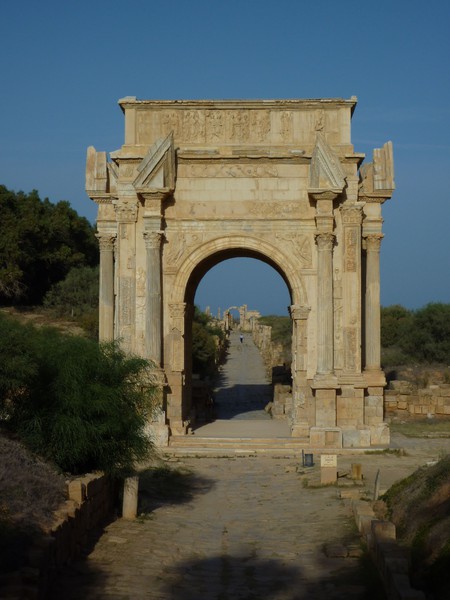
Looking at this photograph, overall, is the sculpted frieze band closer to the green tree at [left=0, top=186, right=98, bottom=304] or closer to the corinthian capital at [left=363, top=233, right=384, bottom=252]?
the corinthian capital at [left=363, top=233, right=384, bottom=252]

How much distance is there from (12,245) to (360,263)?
71.8 ft

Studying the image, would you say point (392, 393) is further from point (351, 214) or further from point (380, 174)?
point (351, 214)

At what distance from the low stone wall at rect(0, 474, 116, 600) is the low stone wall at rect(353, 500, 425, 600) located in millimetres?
2825

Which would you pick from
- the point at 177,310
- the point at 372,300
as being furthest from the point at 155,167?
the point at 372,300

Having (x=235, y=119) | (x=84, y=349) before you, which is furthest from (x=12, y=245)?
(x=84, y=349)

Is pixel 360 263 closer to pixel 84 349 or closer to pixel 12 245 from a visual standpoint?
pixel 84 349

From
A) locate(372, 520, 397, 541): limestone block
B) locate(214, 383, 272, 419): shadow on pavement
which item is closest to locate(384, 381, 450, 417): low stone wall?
locate(214, 383, 272, 419): shadow on pavement

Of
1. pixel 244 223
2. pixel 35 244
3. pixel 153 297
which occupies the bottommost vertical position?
pixel 153 297

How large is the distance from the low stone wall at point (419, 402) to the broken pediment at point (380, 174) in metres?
6.55

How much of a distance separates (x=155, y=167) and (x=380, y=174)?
498 centimetres

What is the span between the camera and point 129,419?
38.0ft

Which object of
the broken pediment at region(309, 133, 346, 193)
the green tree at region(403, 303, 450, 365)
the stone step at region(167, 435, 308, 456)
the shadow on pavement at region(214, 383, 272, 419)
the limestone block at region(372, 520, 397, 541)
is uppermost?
the broken pediment at region(309, 133, 346, 193)

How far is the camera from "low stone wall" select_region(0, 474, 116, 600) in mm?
6969

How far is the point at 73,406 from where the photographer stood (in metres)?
10.9
